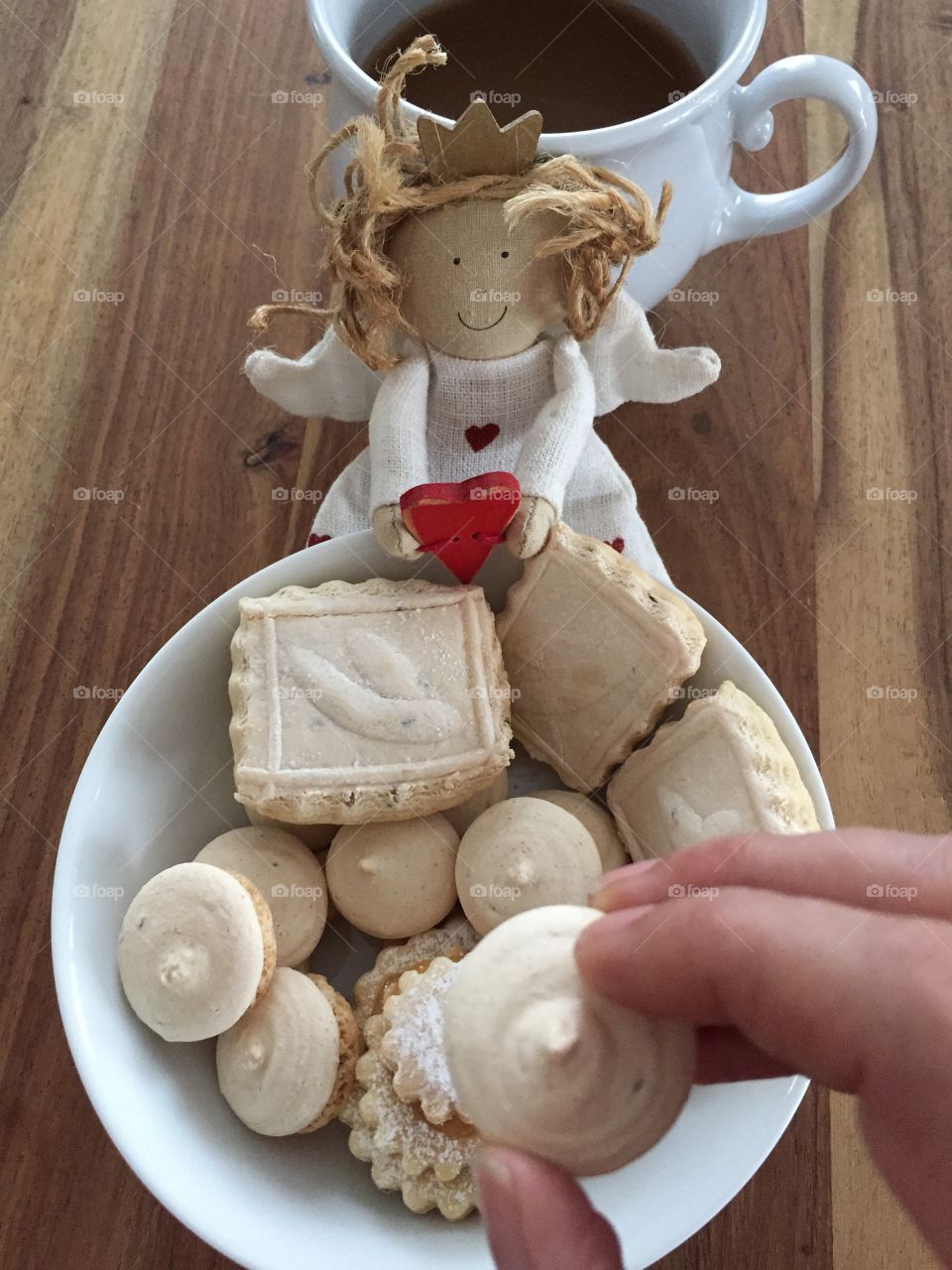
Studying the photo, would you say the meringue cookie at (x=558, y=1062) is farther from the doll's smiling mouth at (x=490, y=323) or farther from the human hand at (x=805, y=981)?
the doll's smiling mouth at (x=490, y=323)

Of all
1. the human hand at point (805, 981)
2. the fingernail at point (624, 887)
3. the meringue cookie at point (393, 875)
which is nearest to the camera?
the human hand at point (805, 981)

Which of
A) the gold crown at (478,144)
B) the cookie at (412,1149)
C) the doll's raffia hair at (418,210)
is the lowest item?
the cookie at (412,1149)

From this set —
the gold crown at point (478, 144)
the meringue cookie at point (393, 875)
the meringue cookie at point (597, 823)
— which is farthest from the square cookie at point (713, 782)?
the gold crown at point (478, 144)

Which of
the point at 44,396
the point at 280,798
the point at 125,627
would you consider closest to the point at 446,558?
the point at 280,798

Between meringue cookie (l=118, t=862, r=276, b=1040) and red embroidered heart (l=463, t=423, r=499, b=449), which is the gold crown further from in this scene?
meringue cookie (l=118, t=862, r=276, b=1040)

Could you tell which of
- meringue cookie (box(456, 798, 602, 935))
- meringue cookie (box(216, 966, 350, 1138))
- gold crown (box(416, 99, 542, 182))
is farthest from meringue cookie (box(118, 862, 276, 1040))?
gold crown (box(416, 99, 542, 182))

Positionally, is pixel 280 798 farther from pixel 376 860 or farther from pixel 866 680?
pixel 866 680

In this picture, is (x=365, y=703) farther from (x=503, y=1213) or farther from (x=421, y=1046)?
(x=503, y=1213)
